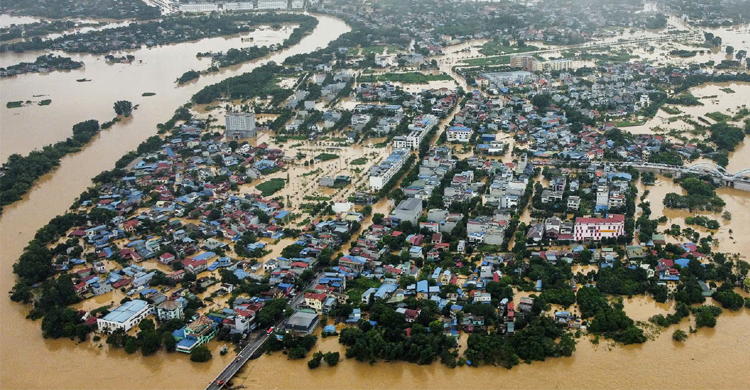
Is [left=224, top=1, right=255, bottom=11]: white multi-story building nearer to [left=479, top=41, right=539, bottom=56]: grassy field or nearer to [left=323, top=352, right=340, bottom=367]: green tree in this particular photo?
[left=479, top=41, right=539, bottom=56]: grassy field

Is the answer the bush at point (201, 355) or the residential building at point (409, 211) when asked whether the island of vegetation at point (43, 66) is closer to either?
the residential building at point (409, 211)

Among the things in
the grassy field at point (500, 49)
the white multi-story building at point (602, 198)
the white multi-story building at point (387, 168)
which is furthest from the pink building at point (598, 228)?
the grassy field at point (500, 49)

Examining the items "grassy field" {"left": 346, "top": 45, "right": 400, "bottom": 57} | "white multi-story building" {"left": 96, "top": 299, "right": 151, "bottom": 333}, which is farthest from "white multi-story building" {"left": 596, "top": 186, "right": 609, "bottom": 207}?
A: "grassy field" {"left": 346, "top": 45, "right": 400, "bottom": 57}

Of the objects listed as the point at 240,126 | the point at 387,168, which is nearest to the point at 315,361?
the point at 387,168

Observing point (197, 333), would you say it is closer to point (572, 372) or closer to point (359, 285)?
point (359, 285)

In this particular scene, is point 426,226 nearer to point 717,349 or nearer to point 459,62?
point 717,349

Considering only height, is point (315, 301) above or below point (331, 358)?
above
